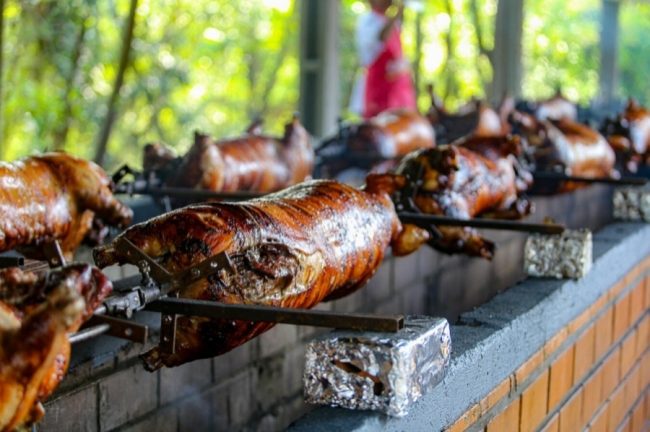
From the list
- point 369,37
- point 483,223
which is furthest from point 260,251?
point 369,37

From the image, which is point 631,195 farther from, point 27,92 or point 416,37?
point 416,37

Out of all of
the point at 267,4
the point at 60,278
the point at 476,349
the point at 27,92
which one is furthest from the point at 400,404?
the point at 267,4

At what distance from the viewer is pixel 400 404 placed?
188 cm

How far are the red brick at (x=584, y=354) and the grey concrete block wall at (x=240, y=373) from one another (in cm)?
111

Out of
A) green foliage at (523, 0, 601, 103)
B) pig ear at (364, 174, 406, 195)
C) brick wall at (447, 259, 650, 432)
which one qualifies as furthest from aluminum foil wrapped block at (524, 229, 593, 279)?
green foliage at (523, 0, 601, 103)

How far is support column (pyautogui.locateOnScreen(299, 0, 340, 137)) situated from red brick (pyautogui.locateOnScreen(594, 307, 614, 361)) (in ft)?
12.9

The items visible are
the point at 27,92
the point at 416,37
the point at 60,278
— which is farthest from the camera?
the point at 416,37

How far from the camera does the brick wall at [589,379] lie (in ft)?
8.41

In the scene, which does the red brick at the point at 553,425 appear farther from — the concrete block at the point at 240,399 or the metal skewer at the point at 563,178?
the metal skewer at the point at 563,178

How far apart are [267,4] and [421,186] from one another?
34.4 ft

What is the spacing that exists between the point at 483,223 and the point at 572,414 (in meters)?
0.86

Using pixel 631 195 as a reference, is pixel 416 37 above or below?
above

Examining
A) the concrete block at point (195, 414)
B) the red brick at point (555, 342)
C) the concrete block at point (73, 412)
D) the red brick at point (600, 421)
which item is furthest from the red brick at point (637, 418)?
the concrete block at point (73, 412)

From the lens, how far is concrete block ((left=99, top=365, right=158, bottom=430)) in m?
2.62
